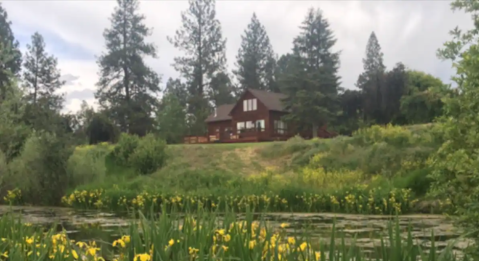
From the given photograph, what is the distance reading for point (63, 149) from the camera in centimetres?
1723

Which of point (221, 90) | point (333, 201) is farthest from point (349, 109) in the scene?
point (333, 201)

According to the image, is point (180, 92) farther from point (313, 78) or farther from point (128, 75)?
point (313, 78)

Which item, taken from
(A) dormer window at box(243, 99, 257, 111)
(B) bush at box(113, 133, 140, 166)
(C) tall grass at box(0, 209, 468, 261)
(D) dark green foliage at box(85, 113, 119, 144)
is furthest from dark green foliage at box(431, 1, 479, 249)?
A: (A) dormer window at box(243, 99, 257, 111)

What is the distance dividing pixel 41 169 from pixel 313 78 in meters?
27.9

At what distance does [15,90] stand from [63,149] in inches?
135

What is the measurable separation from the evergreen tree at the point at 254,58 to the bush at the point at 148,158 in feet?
135

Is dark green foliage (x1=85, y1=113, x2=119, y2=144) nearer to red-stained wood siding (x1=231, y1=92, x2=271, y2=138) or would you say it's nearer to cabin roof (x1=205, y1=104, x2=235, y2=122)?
red-stained wood siding (x1=231, y1=92, x2=271, y2=138)

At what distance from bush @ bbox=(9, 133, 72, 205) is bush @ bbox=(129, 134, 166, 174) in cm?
467

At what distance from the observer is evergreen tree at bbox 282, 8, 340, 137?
40.0 metres

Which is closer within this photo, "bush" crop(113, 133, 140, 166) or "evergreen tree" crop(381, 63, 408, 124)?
"bush" crop(113, 133, 140, 166)

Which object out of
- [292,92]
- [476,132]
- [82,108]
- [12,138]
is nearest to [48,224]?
[476,132]

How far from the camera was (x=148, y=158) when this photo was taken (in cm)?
2189

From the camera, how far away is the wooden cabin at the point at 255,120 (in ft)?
139

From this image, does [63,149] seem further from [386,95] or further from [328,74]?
[386,95]
